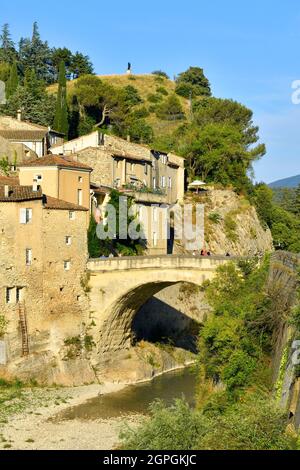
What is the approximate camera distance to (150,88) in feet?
410

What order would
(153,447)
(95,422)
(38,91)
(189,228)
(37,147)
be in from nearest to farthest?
1. (153,447)
2. (95,422)
3. (37,147)
4. (189,228)
5. (38,91)

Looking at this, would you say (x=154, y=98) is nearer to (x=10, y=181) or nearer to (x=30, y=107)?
(x=30, y=107)

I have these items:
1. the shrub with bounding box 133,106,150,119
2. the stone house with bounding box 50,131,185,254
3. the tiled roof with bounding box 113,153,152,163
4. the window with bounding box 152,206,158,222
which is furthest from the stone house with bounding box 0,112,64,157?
the shrub with bounding box 133,106,150,119

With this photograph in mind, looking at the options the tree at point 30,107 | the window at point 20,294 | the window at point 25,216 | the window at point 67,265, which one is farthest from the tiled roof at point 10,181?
the tree at point 30,107

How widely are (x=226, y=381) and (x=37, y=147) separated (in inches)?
1292

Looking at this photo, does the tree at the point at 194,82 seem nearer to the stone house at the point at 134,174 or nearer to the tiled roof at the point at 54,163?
the stone house at the point at 134,174

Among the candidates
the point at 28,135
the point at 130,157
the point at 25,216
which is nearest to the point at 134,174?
the point at 130,157

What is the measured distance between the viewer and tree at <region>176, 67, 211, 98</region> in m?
126

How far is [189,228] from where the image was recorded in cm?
6819

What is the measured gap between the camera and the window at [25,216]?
44.3 m

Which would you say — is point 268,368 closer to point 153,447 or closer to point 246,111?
point 153,447

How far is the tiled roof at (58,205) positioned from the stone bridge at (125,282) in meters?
3.27
